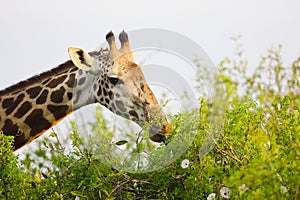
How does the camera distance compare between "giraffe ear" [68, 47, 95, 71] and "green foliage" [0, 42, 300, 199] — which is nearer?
"green foliage" [0, 42, 300, 199]

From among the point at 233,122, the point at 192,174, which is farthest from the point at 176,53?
the point at 192,174

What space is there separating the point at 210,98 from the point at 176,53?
0.66 m

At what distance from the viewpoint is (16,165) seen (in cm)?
493

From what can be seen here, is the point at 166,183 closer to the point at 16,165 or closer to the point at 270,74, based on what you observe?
the point at 16,165

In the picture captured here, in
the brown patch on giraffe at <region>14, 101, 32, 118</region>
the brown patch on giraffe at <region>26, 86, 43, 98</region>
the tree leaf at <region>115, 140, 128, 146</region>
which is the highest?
the brown patch on giraffe at <region>26, 86, 43, 98</region>

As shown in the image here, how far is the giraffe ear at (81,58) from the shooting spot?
6.41 m

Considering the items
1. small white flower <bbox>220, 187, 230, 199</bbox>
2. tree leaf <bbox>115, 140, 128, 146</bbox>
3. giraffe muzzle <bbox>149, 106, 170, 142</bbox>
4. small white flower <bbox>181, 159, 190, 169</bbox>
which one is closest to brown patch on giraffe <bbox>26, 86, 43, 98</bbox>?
giraffe muzzle <bbox>149, 106, 170, 142</bbox>

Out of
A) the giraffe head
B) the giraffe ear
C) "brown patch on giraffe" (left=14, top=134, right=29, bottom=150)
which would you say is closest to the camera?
the giraffe head

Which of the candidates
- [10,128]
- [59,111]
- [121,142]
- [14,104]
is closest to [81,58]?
[59,111]

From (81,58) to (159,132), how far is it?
145 cm

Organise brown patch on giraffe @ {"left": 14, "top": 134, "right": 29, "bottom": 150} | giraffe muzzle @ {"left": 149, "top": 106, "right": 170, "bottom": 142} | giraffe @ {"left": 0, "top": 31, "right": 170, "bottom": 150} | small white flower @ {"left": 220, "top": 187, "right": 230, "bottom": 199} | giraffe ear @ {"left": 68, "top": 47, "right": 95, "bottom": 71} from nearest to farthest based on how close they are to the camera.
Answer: small white flower @ {"left": 220, "top": 187, "right": 230, "bottom": 199}, giraffe muzzle @ {"left": 149, "top": 106, "right": 170, "bottom": 142}, giraffe @ {"left": 0, "top": 31, "right": 170, "bottom": 150}, giraffe ear @ {"left": 68, "top": 47, "right": 95, "bottom": 71}, brown patch on giraffe @ {"left": 14, "top": 134, "right": 29, "bottom": 150}

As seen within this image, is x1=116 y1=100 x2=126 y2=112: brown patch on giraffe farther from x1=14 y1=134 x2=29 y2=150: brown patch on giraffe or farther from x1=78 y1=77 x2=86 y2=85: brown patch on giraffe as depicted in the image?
x1=14 y1=134 x2=29 y2=150: brown patch on giraffe

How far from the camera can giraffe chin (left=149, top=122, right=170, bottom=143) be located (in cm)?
536

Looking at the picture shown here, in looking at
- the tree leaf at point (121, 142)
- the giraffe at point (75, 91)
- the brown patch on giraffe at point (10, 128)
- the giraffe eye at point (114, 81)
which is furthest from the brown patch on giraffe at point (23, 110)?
A: the tree leaf at point (121, 142)
